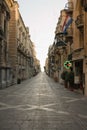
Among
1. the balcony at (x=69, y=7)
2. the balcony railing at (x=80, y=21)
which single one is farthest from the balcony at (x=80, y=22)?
the balcony at (x=69, y=7)

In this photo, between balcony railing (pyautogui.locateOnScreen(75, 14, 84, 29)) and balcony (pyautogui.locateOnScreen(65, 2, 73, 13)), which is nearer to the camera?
balcony railing (pyautogui.locateOnScreen(75, 14, 84, 29))

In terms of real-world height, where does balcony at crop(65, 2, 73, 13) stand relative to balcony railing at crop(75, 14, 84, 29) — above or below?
above

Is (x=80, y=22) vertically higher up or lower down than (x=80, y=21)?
lower down

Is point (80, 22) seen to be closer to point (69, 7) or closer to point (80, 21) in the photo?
point (80, 21)

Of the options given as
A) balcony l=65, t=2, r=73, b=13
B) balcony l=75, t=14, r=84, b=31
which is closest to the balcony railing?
balcony l=75, t=14, r=84, b=31

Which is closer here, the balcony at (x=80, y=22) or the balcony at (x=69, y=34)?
the balcony at (x=80, y=22)

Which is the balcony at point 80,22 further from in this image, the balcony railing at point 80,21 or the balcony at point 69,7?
the balcony at point 69,7

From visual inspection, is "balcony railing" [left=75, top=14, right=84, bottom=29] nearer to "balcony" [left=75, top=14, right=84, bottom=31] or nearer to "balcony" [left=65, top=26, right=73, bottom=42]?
"balcony" [left=75, top=14, right=84, bottom=31]

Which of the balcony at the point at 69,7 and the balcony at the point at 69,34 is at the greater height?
the balcony at the point at 69,7

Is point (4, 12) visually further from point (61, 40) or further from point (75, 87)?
point (75, 87)

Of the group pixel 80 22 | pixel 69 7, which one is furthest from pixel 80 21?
pixel 69 7

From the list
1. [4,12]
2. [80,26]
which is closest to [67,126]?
[80,26]

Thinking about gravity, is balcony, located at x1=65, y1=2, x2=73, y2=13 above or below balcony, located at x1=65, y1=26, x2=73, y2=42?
above

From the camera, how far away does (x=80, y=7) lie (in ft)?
96.7
